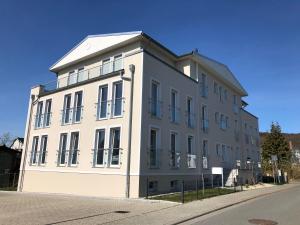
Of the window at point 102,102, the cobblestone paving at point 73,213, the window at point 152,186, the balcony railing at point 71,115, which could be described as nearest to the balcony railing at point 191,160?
the window at point 152,186

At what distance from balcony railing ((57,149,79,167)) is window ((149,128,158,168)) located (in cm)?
518

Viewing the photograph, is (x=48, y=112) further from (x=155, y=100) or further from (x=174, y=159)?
(x=174, y=159)

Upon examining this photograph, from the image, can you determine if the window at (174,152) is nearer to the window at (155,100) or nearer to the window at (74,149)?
the window at (155,100)

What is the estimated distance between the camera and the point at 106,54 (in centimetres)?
2372

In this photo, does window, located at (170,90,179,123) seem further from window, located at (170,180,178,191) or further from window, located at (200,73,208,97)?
window, located at (200,73,208,97)

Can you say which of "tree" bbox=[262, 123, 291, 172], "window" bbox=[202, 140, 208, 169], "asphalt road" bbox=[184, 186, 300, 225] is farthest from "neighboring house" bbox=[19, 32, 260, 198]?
Answer: "tree" bbox=[262, 123, 291, 172]

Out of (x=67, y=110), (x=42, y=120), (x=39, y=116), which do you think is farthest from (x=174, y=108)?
(x=39, y=116)

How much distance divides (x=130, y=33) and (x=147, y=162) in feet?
31.9

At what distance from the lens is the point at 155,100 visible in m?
19.0

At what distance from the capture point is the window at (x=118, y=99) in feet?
60.3

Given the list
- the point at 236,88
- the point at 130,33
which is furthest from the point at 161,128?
the point at 236,88

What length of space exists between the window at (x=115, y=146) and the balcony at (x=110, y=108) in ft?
3.08

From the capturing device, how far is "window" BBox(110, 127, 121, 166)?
17.5 metres

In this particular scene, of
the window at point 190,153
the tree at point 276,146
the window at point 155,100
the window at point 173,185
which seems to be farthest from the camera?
the tree at point 276,146
